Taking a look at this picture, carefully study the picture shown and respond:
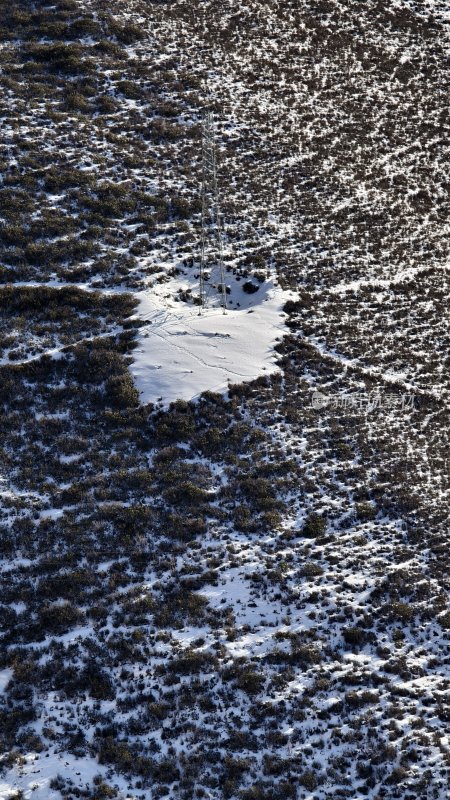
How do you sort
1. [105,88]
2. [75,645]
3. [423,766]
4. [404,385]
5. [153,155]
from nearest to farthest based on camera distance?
[423,766], [75,645], [404,385], [153,155], [105,88]

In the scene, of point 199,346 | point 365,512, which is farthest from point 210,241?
point 365,512

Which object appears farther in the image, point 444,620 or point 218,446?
point 218,446

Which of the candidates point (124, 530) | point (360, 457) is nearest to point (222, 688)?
point (124, 530)

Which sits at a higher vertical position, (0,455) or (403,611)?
(0,455)

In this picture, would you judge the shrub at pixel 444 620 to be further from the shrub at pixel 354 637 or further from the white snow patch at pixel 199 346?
the white snow patch at pixel 199 346

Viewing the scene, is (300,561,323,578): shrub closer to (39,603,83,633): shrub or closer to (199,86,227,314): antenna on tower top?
(39,603,83,633): shrub

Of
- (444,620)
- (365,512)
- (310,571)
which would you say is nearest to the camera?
(444,620)

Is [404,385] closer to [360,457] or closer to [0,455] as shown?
[360,457]

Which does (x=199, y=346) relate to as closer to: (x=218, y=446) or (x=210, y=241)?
(x=218, y=446)

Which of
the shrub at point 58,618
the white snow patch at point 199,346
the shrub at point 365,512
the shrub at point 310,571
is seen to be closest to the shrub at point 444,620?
the shrub at point 310,571
